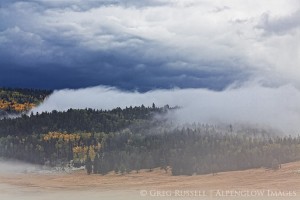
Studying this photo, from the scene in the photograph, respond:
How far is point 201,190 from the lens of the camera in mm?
171125

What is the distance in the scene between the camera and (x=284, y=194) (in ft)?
463

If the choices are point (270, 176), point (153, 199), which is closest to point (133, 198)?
point (153, 199)

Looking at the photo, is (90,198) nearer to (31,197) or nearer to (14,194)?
(31,197)

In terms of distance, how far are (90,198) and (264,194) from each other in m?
56.4

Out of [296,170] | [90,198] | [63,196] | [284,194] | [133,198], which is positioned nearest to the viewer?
[284,194]

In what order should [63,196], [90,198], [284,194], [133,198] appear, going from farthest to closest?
[63,196], [90,198], [133,198], [284,194]

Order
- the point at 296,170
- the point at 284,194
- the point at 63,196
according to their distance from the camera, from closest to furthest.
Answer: the point at 284,194, the point at 63,196, the point at 296,170

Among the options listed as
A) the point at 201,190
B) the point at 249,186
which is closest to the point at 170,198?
the point at 201,190

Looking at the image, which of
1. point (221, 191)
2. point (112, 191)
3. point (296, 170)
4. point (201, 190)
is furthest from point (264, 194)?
point (112, 191)

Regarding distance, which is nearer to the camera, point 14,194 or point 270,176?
point 14,194

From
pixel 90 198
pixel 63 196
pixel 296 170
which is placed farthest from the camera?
pixel 296 170

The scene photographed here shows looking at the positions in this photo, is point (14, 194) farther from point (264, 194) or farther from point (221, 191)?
point (264, 194)

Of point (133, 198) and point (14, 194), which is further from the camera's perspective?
point (14, 194)

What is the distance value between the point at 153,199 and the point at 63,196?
4955cm
